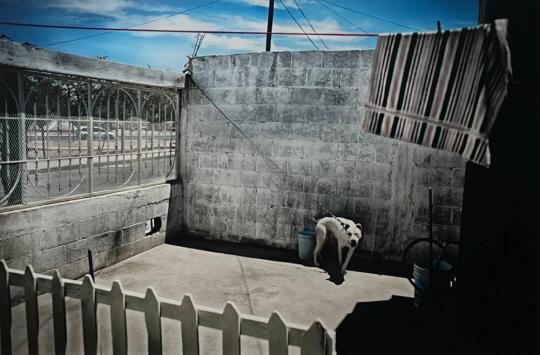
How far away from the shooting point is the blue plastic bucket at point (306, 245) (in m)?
7.52

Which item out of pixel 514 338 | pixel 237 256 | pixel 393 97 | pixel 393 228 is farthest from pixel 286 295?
pixel 393 97

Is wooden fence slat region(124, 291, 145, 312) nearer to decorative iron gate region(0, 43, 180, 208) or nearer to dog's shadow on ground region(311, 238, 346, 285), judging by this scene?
decorative iron gate region(0, 43, 180, 208)

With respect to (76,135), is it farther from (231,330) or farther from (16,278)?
(231,330)

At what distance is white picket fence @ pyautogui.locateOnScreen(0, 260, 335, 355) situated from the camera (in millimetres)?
2242

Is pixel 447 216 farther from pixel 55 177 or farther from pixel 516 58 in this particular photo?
pixel 55 177

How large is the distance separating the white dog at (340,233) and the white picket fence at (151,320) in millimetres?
4555

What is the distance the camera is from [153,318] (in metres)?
2.55

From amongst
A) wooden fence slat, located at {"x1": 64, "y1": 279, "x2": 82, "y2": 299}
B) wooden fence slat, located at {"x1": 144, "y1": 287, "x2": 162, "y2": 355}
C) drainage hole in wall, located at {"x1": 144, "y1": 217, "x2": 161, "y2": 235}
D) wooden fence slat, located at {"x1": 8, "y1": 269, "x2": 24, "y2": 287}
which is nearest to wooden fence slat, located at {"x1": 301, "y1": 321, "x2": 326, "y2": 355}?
wooden fence slat, located at {"x1": 144, "y1": 287, "x2": 162, "y2": 355}

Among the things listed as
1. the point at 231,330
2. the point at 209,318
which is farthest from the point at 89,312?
the point at 231,330

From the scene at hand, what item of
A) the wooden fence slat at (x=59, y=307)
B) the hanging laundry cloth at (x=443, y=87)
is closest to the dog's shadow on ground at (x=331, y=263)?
the hanging laundry cloth at (x=443, y=87)

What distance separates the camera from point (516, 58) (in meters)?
2.99

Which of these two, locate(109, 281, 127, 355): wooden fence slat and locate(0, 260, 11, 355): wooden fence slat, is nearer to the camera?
locate(109, 281, 127, 355): wooden fence slat

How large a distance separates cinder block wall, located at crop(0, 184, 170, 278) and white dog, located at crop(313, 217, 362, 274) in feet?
11.1

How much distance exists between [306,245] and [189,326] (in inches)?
207
